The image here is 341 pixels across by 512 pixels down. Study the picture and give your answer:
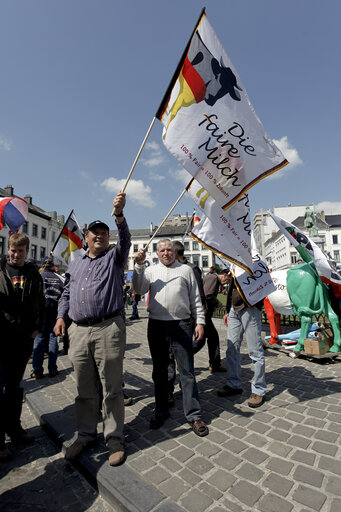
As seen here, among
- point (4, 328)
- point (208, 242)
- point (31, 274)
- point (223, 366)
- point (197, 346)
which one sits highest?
point (208, 242)

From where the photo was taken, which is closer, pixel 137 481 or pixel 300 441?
pixel 137 481

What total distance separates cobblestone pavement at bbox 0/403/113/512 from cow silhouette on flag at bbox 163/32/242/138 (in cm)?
335

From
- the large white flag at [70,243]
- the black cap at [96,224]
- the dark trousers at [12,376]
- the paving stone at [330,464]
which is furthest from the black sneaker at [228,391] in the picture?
the large white flag at [70,243]

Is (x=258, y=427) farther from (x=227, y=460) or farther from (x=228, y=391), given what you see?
(x=228, y=391)

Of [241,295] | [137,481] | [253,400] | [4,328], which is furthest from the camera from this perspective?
[241,295]

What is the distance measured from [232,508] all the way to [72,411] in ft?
7.81

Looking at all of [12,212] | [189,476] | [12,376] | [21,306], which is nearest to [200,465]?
[189,476]

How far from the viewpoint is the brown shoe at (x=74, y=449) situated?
2600 millimetres

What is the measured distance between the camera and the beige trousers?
262cm

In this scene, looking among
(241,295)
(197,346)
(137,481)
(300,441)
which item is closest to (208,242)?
(241,295)

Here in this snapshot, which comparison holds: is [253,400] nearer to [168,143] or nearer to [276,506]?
[276,506]

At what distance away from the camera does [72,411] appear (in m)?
3.61

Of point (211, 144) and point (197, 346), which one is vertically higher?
point (211, 144)

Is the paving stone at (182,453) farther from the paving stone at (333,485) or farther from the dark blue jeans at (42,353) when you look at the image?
the dark blue jeans at (42,353)
